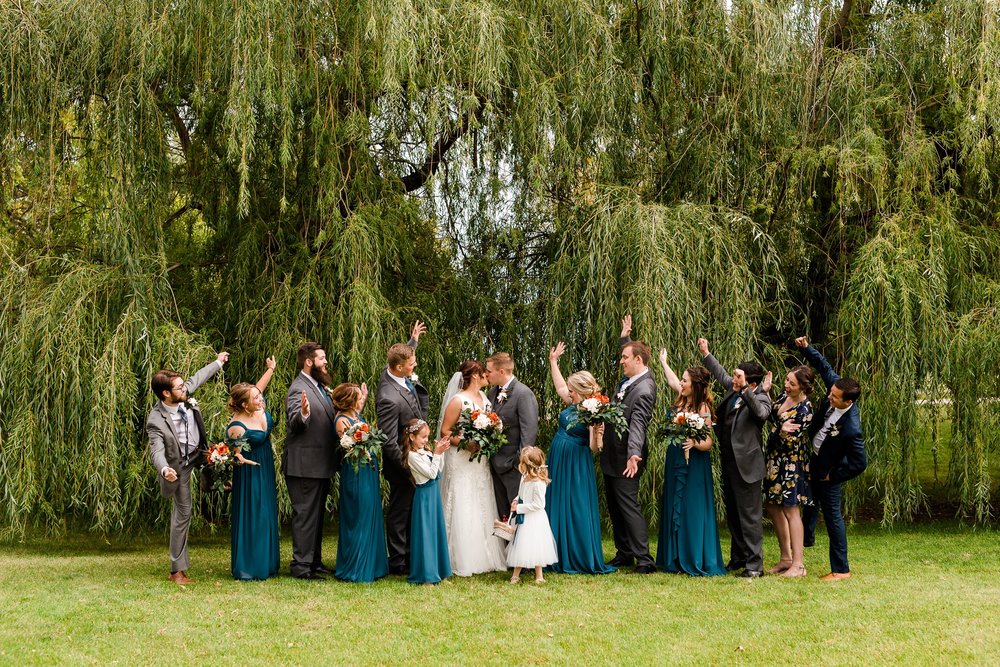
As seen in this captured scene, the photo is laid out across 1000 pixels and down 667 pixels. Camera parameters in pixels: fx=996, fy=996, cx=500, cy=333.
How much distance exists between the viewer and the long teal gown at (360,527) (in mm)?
7363

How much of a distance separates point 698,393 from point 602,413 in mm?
762

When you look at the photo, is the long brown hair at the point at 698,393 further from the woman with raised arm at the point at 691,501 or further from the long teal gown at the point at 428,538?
the long teal gown at the point at 428,538

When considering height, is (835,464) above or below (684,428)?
below

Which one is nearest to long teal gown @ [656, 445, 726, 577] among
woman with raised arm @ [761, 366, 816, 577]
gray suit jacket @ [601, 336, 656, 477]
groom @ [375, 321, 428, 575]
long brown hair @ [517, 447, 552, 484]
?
gray suit jacket @ [601, 336, 656, 477]

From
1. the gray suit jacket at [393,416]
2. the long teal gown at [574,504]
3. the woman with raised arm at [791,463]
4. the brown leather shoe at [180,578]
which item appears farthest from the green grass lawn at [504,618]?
the gray suit jacket at [393,416]

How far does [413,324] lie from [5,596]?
385 centimetres

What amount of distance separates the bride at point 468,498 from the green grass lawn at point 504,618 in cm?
20

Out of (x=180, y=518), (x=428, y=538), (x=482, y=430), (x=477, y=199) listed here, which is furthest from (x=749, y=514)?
(x=180, y=518)

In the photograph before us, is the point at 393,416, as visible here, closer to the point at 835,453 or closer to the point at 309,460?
the point at 309,460

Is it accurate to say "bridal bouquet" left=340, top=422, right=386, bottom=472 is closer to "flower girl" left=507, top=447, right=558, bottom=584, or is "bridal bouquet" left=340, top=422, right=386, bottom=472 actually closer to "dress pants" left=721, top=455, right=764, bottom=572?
"flower girl" left=507, top=447, right=558, bottom=584

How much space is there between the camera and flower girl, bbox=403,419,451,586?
721 centimetres

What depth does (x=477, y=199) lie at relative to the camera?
9227 mm

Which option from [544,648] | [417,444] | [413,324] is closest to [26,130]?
[413,324]

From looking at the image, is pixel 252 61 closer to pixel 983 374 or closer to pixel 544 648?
pixel 544 648
